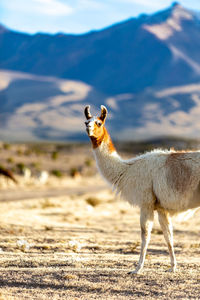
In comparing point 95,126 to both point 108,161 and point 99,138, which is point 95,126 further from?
point 108,161

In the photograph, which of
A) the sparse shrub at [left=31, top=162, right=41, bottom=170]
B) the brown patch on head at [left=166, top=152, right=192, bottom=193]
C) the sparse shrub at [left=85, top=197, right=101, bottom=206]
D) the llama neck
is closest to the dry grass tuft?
the sparse shrub at [left=85, top=197, right=101, bottom=206]

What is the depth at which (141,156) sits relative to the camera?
979 cm

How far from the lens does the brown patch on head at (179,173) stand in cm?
912

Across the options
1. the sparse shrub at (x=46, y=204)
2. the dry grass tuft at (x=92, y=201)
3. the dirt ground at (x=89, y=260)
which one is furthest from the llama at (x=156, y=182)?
the dry grass tuft at (x=92, y=201)

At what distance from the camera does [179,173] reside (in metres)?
9.20

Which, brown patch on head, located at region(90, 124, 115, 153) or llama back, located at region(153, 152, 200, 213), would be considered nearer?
llama back, located at region(153, 152, 200, 213)

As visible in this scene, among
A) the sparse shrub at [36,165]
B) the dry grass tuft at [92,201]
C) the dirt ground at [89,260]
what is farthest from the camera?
the sparse shrub at [36,165]

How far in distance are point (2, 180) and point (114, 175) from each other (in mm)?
28477

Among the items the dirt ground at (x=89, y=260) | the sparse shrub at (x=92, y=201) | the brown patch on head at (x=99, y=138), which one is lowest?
the dirt ground at (x=89, y=260)

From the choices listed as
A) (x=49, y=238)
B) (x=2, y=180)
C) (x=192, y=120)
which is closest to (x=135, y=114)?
(x=192, y=120)

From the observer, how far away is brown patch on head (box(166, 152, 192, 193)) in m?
9.12

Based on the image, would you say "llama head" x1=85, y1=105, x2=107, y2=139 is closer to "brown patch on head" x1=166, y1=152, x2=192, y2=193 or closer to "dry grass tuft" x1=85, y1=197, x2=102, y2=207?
"brown patch on head" x1=166, y1=152, x2=192, y2=193

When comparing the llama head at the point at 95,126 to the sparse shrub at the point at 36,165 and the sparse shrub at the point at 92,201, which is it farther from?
the sparse shrub at the point at 36,165

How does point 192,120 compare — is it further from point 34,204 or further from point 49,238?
point 49,238
